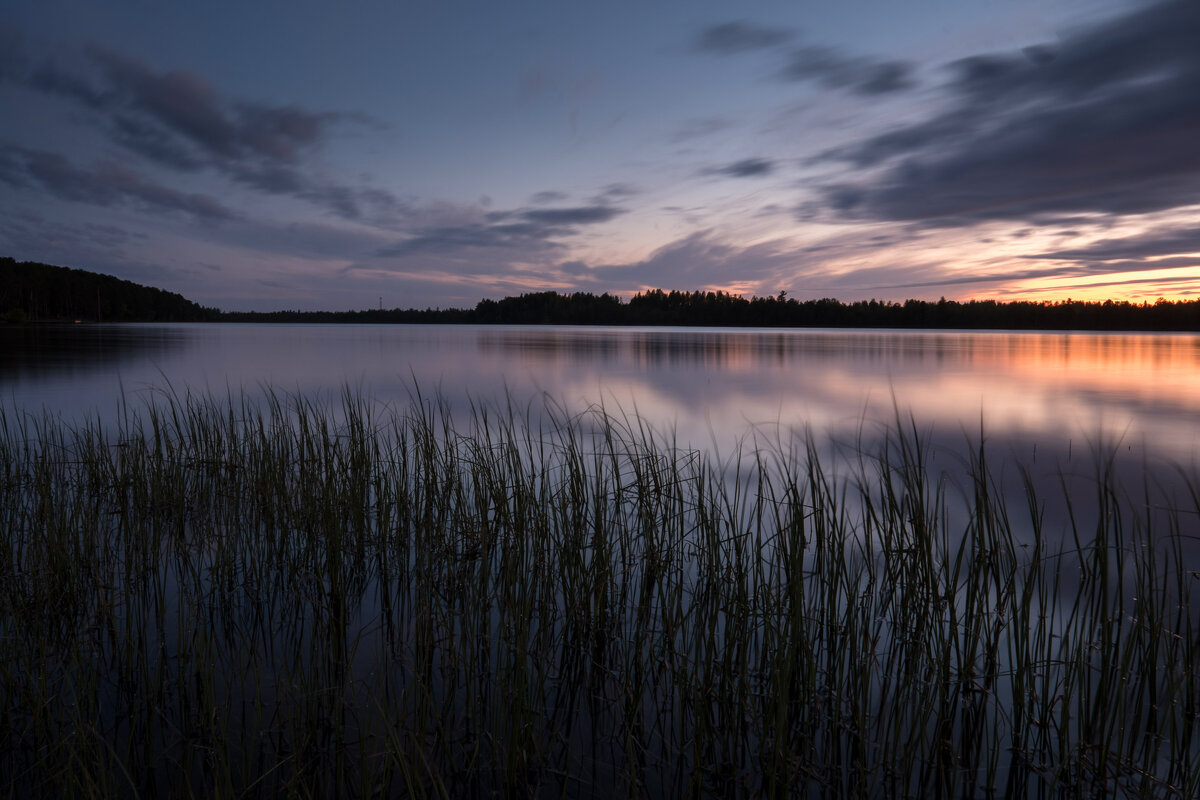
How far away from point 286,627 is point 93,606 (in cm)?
130

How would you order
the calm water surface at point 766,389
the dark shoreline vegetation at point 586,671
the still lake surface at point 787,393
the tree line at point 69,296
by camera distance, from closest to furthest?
the dark shoreline vegetation at point 586,671 → the still lake surface at point 787,393 → the calm water surface at point 766,389 → the tree line at point 69,296

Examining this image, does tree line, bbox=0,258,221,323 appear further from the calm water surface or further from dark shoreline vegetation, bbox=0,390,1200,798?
dark shoreline vegetation, bbox=0,390,1200,798

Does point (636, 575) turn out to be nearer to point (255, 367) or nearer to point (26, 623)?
point (26, 623)

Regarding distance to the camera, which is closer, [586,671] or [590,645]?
[586,671]

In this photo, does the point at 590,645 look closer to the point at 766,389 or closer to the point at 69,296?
the point at 766,389

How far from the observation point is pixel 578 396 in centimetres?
1673

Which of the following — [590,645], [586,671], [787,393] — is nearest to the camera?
[586,671]

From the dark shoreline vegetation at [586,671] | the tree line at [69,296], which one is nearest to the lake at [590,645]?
the dark shoreline vegetation at [586,671]

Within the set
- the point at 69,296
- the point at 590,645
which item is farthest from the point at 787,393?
the point at 69,296

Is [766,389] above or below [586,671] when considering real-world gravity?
above

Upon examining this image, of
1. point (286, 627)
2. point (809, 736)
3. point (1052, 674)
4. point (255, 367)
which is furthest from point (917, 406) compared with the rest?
→ point (255, 367)

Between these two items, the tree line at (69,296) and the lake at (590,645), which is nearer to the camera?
the lake at (590,645)

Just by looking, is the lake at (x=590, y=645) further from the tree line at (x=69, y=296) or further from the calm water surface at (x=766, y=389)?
the tree line at (x=69, y=296)

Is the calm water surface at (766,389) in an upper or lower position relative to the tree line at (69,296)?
lower
